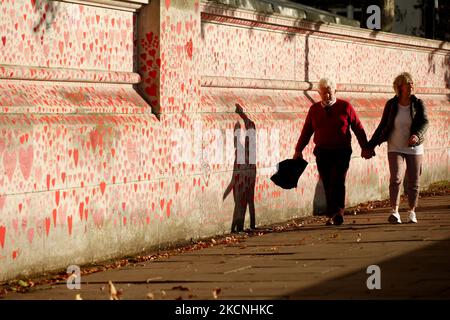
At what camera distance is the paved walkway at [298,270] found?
963 cm

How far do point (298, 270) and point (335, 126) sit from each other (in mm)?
4957

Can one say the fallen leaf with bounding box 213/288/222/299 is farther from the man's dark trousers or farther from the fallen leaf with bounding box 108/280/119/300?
the man's dark trousers

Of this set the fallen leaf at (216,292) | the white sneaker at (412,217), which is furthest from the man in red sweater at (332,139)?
the fallen leaf at (216,292)

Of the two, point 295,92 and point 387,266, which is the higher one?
point 295,92

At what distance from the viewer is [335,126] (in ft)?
51.6

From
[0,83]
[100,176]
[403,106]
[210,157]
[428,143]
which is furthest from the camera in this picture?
[428,143]

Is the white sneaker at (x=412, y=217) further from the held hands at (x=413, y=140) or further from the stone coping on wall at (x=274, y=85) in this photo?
the stone coping on wall at (x=274, y=85)

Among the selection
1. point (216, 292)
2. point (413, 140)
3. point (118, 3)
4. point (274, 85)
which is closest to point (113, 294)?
point (216, 292)

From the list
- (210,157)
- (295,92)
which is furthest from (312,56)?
(210,157)

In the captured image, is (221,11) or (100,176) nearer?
(100,176)

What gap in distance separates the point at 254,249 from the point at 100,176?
1.78 metres

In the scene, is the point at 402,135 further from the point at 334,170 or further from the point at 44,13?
the point at 44,13
